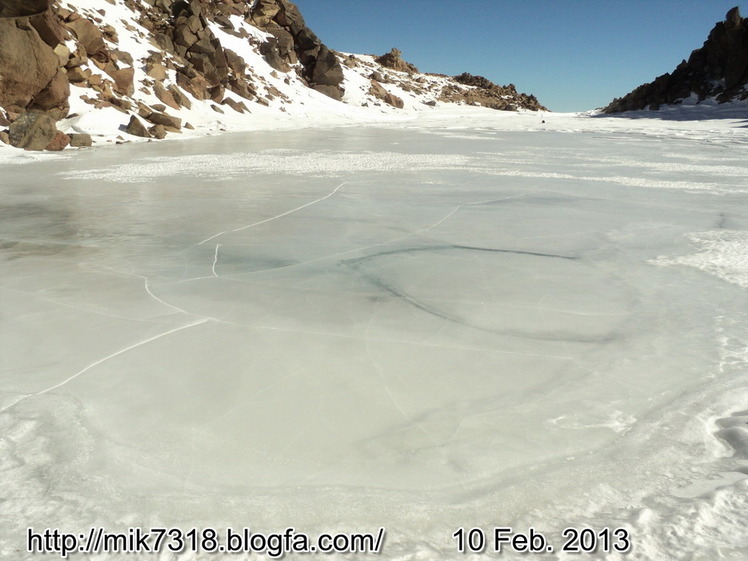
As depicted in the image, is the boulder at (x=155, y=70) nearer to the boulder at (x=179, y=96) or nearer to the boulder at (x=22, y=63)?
the boulder at (x=179, y=96)

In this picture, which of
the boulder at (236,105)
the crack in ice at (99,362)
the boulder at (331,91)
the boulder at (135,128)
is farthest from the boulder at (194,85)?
the crack in ice at (99,362)

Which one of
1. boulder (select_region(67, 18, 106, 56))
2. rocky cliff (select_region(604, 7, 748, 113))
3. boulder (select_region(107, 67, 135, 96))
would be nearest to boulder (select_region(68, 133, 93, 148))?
boulder (select_region(107, 67, 135, 96))

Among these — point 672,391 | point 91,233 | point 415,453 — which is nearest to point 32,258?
point 91,233

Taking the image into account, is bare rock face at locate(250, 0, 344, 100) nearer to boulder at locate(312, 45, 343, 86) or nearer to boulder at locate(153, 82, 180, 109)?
boulder at locate(312, 45, 343, 86)

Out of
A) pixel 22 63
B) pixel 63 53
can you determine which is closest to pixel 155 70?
pixel 63 53

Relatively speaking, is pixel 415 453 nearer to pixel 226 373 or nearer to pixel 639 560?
pixel 639 560

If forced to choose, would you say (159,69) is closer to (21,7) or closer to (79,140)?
(21,7)
